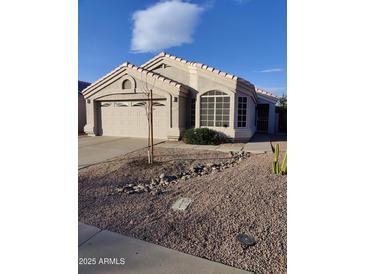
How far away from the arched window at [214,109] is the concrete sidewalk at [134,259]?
28.0 feet

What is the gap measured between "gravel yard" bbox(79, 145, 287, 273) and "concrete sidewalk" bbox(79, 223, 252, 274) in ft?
0.34

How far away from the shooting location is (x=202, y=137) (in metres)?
9.67

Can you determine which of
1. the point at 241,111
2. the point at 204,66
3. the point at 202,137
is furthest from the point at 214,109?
the point at 204,66

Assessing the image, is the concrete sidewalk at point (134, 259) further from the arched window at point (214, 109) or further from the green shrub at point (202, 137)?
the arched window at point (214, 109)

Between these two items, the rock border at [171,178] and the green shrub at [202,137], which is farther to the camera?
the green shrub at [202,137]

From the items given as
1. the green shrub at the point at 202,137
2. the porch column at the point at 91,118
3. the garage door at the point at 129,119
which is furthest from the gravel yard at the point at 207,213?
the porch column at the point at 91,118

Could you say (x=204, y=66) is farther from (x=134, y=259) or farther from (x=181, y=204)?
(x=134, y=259)

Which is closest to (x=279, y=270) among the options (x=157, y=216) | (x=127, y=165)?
(x=157, y=216)

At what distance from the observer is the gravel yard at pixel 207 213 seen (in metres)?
2.29

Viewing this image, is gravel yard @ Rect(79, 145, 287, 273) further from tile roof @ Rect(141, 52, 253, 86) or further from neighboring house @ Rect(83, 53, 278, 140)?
tile roof @ Rect(141, 52, 253, 86)

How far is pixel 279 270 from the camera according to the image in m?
2.01

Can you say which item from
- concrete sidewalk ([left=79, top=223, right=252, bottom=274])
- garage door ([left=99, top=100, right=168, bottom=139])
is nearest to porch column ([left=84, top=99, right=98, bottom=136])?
garage door ([left=99, top=100, right=168, bottom=139])
